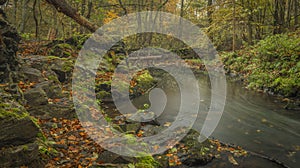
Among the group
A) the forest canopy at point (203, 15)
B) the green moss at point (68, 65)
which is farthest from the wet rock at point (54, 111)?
the green moss at point (68, 65)

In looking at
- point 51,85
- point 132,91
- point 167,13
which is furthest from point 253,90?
point 167,13

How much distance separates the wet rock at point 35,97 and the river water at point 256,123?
3.69 metres

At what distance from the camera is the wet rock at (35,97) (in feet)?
20.5

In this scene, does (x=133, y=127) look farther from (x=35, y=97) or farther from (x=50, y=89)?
(x=50, y=89)

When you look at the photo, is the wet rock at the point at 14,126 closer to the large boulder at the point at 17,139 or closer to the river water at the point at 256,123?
the large boulder at the point at 17,139

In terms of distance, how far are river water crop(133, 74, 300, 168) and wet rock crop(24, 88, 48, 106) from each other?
145 inches

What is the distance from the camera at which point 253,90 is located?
43.3 feet

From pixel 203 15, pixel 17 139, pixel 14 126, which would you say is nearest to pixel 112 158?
pixel 17 139

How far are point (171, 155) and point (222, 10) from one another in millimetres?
18052

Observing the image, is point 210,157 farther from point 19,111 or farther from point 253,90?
point 253,90

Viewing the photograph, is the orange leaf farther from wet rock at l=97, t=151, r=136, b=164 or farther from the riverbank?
the riverbank

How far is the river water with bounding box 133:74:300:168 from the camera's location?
6.45m

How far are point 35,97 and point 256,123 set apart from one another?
22.3ft

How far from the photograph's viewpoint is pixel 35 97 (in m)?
6.40
